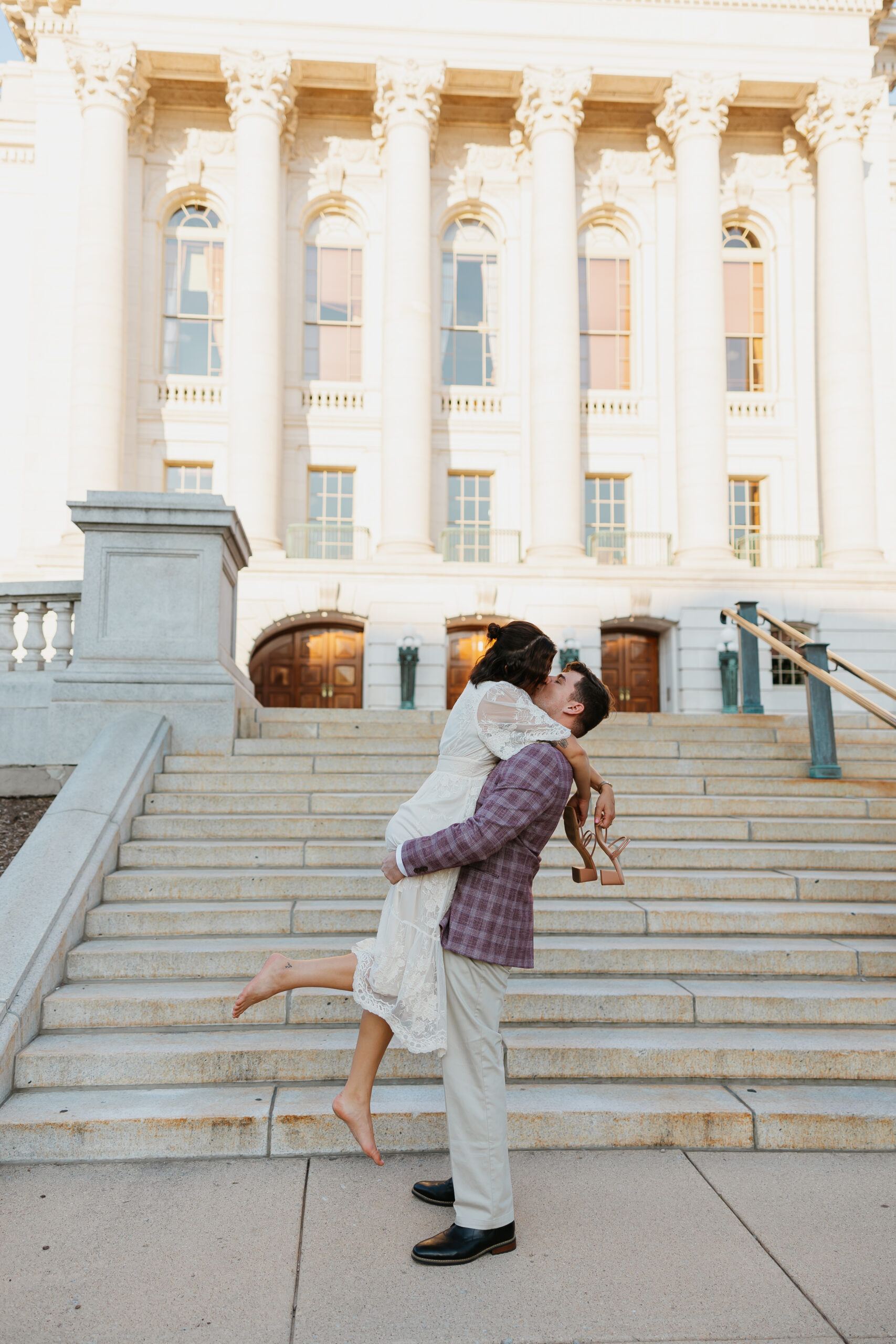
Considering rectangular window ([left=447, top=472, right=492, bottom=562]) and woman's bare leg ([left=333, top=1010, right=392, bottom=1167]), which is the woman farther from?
rectangular window ([left=447, top=472, right=492, bottom=562])

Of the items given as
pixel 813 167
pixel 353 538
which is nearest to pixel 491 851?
pixel 353 538

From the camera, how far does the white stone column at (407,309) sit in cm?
2166

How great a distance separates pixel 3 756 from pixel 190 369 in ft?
60.2

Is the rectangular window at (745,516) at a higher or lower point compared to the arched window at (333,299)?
lower

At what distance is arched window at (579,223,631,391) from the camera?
2419 centimetres

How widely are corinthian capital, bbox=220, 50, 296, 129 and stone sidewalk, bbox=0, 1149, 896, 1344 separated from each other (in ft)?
78.9

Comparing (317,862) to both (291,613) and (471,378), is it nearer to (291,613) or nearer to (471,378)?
(291,613)

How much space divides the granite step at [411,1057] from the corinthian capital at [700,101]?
23894 mm

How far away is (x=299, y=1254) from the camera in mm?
2945

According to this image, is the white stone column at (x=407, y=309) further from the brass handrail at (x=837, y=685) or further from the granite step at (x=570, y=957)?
the granite step at (x=570, y=957)

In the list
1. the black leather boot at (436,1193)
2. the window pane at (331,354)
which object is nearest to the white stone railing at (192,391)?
the window pane at (331,354)

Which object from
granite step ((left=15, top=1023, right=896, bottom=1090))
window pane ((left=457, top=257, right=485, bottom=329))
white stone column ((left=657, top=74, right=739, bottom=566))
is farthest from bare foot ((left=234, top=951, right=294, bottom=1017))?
window pane ((left=457, top=257, right=485, bottom=329))

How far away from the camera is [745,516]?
2441 centimetres

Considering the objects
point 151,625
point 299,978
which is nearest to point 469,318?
point 151,625
